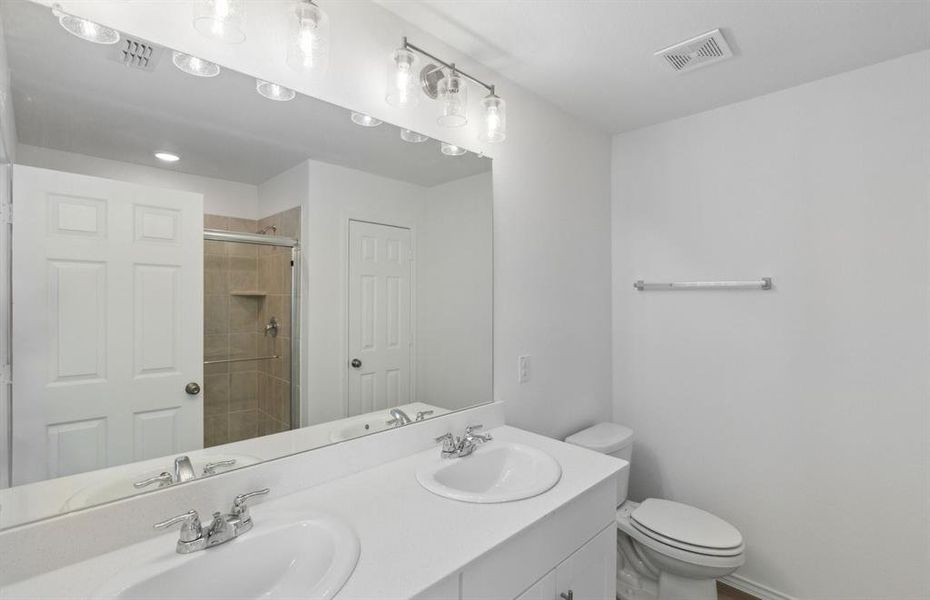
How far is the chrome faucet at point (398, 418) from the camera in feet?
4.69

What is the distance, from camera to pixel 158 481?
0.96 metres

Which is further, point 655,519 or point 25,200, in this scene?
point 655,519

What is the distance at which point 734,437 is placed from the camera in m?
2.06

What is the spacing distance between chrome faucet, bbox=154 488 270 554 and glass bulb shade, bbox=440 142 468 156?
1288 millimetres

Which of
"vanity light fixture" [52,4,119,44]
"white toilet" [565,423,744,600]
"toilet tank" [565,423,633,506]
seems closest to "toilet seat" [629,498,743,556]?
"white toilet" [565,423,744,600]

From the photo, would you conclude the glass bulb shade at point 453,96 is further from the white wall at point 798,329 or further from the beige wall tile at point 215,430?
the white wall at point 798,329

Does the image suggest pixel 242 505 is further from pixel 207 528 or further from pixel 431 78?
pixel 431 78

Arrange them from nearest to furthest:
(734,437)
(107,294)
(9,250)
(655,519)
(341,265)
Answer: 1. (9,250)
2. (107,294)
3. (341,265)
4. (655,519)
5. (734,437)

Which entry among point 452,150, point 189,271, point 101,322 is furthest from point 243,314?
point 452,150

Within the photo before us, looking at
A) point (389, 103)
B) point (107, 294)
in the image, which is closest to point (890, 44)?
point (389, 103)

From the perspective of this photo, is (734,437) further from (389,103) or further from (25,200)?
(25,200)

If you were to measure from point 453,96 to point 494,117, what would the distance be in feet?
0.58

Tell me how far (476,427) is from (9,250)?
1.34 meters

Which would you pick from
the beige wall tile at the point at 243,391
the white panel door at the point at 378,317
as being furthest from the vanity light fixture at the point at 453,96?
the beige wall tile at the point at 243,391
